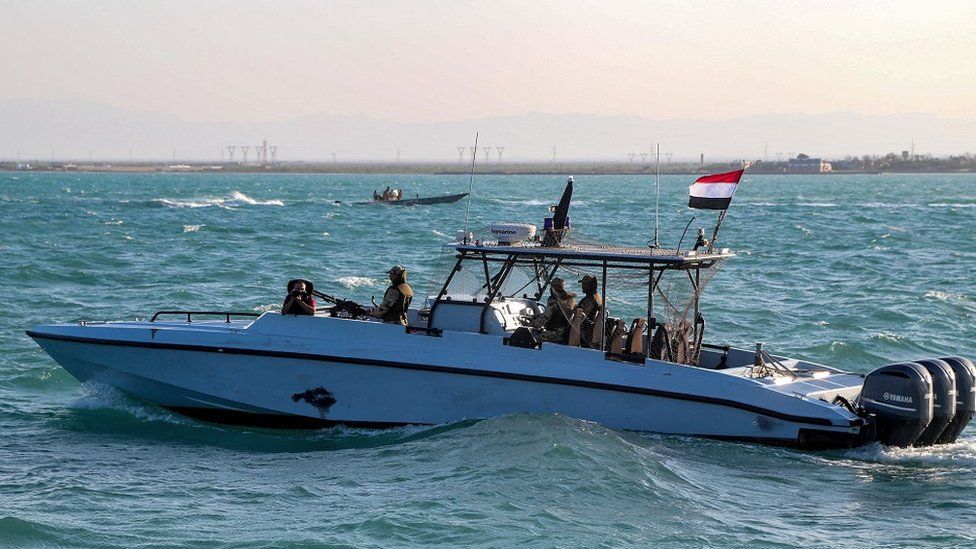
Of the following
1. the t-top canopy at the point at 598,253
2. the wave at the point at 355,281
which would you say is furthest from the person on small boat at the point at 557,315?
the wave at the point at 355,281

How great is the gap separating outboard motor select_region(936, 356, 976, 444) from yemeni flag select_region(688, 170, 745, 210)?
294cm

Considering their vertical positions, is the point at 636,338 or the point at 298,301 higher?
the point at 298,301

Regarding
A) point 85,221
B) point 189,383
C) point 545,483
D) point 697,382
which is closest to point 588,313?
point 697,382

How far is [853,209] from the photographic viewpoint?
78.9m

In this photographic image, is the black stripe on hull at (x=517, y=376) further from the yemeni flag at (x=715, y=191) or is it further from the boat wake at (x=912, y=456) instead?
the yemeni flag at (x=715, y=191)

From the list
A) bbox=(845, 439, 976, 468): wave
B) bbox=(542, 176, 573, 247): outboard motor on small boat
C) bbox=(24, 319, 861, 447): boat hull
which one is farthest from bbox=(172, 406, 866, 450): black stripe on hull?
bbox=(542, 176, 573, 247): outboard motor on small boat

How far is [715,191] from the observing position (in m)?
14.1

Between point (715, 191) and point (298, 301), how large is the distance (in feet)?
16.2

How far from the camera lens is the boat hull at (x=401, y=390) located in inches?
528

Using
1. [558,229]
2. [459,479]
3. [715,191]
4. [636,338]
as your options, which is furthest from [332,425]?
[715,191]

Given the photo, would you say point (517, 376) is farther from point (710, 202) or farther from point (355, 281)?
point (355, 281)

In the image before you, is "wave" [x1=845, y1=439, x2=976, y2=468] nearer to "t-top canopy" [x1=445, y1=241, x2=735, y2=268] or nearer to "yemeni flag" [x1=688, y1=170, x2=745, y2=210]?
"t-top canopy" [x1=445, y1=241, x2=735, y2=268]

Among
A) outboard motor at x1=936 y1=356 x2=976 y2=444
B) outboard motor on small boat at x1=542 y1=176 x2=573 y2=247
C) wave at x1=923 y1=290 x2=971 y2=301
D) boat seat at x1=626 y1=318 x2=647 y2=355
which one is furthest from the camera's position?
wave at x1=923 y1=290 x2=971 y2=301

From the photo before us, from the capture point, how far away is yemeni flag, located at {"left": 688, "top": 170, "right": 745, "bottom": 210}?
13883 millimetres
